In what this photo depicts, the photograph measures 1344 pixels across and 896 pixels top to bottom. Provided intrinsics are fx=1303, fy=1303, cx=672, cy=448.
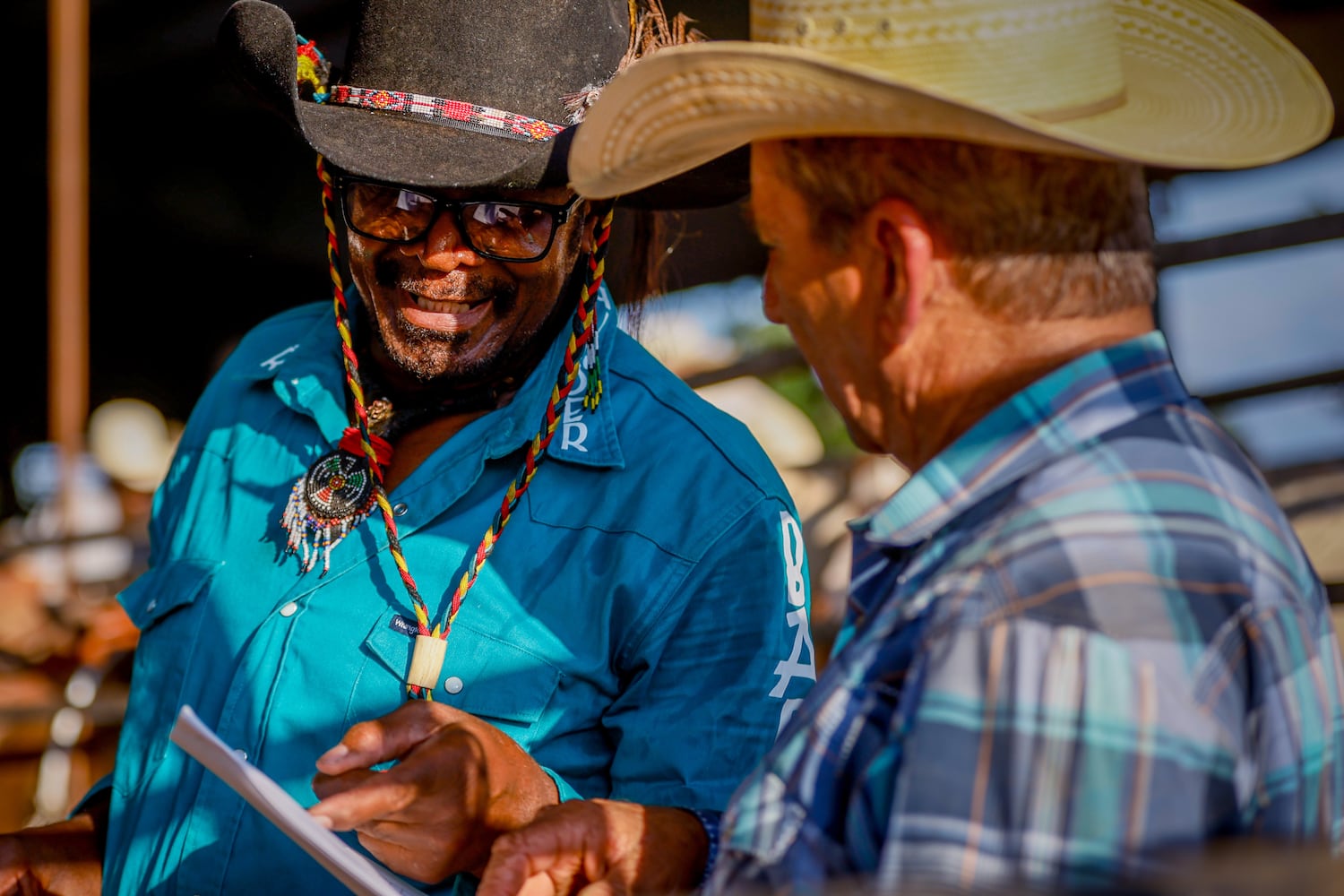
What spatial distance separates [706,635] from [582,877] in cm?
42

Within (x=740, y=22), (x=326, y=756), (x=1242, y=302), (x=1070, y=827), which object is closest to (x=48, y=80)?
(x=740, y=22)

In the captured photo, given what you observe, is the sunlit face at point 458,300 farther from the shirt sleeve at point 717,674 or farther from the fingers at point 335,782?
the fingers at point 335,782

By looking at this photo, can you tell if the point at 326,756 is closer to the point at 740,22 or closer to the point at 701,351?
the point at 740,22

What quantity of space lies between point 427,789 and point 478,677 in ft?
1.17

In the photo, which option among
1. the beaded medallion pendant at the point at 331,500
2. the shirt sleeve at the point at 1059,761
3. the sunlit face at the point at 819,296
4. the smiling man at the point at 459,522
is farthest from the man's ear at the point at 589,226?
the shirt sleeve at the point at 1059,761

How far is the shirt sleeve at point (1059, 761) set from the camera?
1.06 metres

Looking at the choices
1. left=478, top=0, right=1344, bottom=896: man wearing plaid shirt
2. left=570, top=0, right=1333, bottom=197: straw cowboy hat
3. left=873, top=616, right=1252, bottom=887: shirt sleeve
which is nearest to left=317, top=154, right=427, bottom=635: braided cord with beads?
left=478, top=0, right=1344, bottom=896: man wearing plaid shirt

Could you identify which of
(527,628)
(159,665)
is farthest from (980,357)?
(159,665)

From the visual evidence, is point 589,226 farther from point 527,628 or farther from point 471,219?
point 527,628

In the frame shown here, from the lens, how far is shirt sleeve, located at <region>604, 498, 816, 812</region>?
1.87 m

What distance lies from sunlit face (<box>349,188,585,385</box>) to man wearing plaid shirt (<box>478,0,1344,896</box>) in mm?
617

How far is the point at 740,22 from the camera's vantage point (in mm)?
3270

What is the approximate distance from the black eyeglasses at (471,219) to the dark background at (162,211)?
305 cm

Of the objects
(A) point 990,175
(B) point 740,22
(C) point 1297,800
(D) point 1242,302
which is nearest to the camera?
(C) point 1297,800
